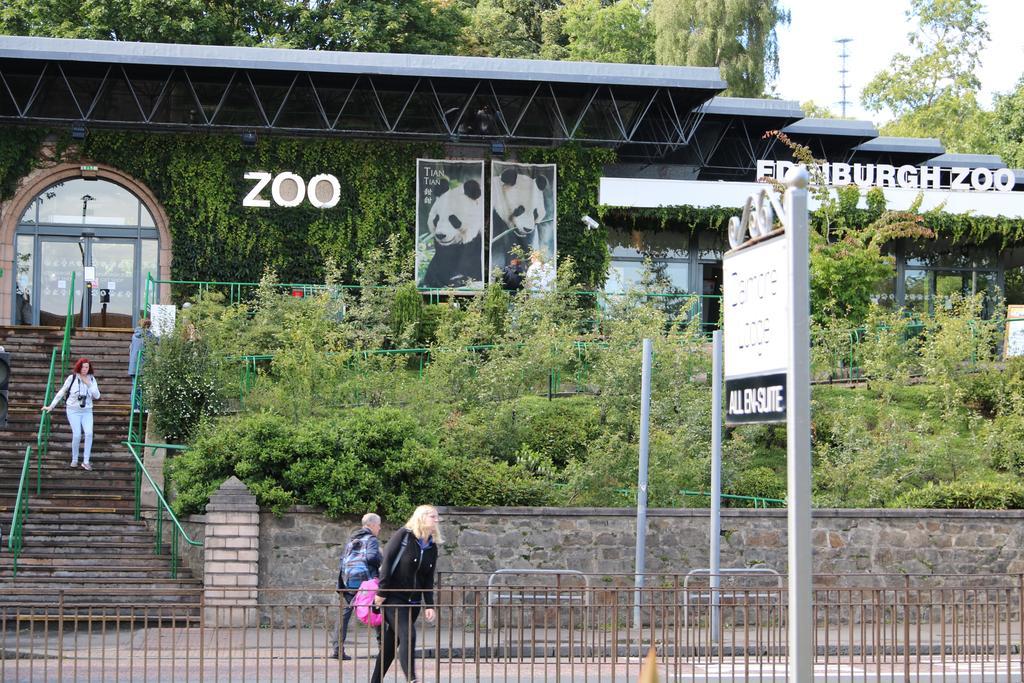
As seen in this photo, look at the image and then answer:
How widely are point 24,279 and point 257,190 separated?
5.69 metres

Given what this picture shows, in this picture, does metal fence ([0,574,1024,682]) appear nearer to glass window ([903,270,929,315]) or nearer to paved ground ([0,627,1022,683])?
paved ground ([0,627,1022,683])

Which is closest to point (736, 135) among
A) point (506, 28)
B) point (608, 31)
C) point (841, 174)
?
point (841, 174)

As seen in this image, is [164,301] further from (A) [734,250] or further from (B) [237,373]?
(A) [734,250]

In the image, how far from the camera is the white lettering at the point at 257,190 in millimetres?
30766

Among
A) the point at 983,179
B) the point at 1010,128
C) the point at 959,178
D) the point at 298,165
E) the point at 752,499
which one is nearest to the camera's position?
the point at 752,499

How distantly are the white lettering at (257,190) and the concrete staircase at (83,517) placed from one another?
7775mm

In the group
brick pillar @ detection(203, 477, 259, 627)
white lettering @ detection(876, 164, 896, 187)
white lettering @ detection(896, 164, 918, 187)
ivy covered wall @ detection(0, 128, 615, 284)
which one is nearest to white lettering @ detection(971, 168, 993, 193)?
white lettering @ detection(896, 164, 918, 187)

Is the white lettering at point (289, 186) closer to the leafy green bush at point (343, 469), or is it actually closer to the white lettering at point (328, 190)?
the white lettering at point (328, 190)

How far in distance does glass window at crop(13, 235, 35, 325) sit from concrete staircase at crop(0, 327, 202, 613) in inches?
264

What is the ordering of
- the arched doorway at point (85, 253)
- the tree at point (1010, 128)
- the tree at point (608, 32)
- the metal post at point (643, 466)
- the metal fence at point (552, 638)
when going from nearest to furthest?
the metal fence at point (552, 638)
the metal post at point (643, 466)
the arched doorway at point (85, 253)
the tree at point (1010, 128)
the tree at point (608, 32)

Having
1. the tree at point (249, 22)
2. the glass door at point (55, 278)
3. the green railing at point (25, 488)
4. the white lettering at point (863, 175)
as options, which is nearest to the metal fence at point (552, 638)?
the green railing at point (25, 488)

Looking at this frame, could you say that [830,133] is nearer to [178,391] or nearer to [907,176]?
[907,176]

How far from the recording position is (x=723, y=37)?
50.8m

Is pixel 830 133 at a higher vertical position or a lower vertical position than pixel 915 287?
higher
